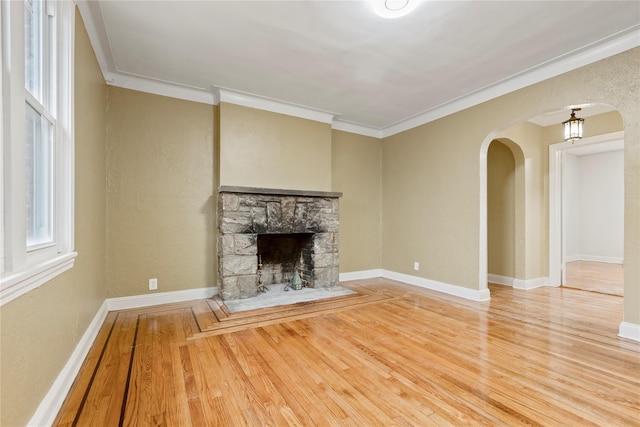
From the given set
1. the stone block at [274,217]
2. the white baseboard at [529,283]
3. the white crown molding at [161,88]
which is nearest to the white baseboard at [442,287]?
the white baseboard at [529,283]

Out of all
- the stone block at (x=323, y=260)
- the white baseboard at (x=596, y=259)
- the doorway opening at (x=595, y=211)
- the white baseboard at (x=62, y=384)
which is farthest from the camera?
the white baseboard at (x=596, y=259)

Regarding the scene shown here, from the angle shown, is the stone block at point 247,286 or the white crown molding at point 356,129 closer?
the stone block at point 247,286

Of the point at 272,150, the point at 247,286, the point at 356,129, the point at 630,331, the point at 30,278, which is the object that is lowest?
the point at 630,331

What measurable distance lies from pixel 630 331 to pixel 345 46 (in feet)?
11.8

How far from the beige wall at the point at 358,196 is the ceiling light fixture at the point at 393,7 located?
262 cm

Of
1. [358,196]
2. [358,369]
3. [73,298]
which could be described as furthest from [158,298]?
[358,196]

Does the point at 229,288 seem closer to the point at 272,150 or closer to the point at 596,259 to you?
the point at 272,150

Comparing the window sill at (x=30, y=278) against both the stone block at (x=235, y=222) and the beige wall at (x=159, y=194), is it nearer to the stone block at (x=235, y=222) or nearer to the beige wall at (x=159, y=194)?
the beige wall at (x=159, y=194)

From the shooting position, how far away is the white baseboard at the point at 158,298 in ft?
10.6

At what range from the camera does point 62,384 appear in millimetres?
1658

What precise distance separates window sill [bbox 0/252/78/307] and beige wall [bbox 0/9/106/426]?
39 mm

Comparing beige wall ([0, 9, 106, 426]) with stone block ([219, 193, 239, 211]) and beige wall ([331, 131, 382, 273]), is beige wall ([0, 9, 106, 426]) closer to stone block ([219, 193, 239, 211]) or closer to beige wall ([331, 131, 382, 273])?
stone block ([219, 193, 239, 211])

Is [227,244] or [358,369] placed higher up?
[227,244]

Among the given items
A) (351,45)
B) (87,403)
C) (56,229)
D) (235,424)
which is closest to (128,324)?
(87,403)
